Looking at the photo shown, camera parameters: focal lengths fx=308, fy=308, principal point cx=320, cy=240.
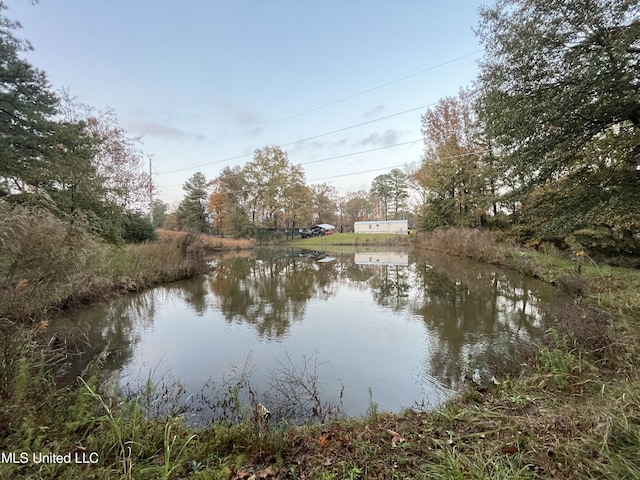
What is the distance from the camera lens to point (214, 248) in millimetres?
23766

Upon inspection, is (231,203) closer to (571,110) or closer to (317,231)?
(317,231)

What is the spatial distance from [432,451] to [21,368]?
2893 millimetres

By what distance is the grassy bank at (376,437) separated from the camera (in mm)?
1642

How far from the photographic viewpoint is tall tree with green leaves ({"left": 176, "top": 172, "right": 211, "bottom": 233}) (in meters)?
31.7

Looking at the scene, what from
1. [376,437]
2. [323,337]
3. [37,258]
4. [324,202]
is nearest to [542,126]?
[323,337]

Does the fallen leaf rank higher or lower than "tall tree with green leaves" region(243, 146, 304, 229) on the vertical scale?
lower

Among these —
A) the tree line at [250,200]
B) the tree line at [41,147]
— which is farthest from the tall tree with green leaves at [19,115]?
the tree line at [250,200]

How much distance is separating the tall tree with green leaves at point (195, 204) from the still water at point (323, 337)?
23730 millimetres

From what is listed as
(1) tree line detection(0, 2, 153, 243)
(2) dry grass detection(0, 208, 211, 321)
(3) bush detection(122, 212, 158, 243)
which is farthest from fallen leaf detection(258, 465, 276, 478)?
(3) bush detection(122, 212, 158, 243)

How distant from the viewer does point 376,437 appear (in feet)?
7.26

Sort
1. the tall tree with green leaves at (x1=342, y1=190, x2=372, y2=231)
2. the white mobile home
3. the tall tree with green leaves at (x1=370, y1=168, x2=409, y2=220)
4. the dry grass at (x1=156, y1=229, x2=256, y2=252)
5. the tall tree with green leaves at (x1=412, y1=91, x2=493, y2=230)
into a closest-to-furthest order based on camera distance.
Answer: the tall tree with green leaves at (x1=412, y1=91, x2=493, y2=230)
the dry grass at (x1=156, y1=229, x2=256, y2=252)
the white mobile home
the tall tree with green leaves at (x1=370, y1=168, x2=409, y2=220)
the tall tree with green leaves at (x1=342, y1=190, x2=372, y2=231)

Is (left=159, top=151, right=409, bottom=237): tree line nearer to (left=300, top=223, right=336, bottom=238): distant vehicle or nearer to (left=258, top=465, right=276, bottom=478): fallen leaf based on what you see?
(left=300, top=223, right=336, bottom=238): distant vehicle

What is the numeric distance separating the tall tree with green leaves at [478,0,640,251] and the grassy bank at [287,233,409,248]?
21706 mm

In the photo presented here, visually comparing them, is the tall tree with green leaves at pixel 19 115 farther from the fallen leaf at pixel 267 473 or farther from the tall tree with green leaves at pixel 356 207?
the tall tree with green leaves at pixel 356 207
